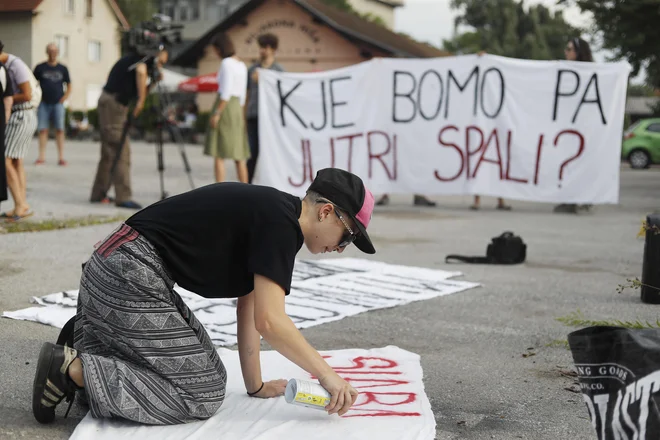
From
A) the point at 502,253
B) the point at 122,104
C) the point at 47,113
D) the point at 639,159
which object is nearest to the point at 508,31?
the point at 639,159

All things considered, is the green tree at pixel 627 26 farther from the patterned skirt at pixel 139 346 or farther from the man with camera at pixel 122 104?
the patterned skirt at pixel 139 346

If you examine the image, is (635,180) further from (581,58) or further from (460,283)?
(460,283)

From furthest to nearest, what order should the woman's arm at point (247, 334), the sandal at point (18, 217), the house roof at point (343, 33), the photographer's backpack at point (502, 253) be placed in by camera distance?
the house roof at point (343, 33) → the sandal at point (18, 217) → the photographer's backpack at point (502, 253) → the woman's arm at point (247, 334)

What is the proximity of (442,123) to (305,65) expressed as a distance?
25115 millimetres

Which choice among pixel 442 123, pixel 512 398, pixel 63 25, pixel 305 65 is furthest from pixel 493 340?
pixel 305 65

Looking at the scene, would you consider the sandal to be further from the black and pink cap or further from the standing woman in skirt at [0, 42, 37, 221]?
the black and pink cap

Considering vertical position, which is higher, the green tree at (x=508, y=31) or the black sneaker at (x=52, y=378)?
the green tree at (x=508, y=31)

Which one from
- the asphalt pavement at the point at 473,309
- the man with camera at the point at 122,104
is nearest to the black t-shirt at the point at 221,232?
the asphalt pavement at the point at 473,309

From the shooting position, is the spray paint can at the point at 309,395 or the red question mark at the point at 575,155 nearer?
the spray paint can at the point at 309,395

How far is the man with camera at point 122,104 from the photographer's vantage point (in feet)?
34.3

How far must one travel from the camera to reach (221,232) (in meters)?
3.50

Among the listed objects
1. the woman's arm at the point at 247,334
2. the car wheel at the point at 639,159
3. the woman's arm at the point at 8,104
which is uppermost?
the woman's arm at the point at 8,104

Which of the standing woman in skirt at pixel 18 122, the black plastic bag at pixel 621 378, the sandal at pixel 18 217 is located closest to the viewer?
the black plastic bag at pixel 621 378

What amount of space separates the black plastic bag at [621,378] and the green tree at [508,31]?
155ft
